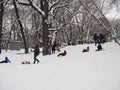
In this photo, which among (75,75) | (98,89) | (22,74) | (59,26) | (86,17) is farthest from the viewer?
(86,17)

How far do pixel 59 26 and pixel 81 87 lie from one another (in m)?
31.0

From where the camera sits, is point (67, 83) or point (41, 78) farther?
point (41, 78)

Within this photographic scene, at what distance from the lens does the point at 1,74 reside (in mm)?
16281

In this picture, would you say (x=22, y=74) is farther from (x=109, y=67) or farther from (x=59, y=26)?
(x=59, y=26)

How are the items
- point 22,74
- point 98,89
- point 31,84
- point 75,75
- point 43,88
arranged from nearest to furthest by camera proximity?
point 98,89 → point 43,88 → point 31,84 → point 75,75 → point 22,74

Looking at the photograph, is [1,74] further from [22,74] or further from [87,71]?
[87,71]

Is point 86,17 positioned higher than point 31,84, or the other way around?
point 86,17

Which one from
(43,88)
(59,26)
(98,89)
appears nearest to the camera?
(98,89)

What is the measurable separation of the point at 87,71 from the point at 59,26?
92.5ft

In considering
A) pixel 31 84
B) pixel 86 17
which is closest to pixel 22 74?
pixel 31 84

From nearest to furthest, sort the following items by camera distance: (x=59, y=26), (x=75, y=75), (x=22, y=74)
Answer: (x=75, y=75)
(x=22, y=74)
(x=59, y=26)

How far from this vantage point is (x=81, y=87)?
39.8ft

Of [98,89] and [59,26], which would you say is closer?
[98,89]

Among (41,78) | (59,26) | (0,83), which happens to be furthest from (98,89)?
(59,26)
